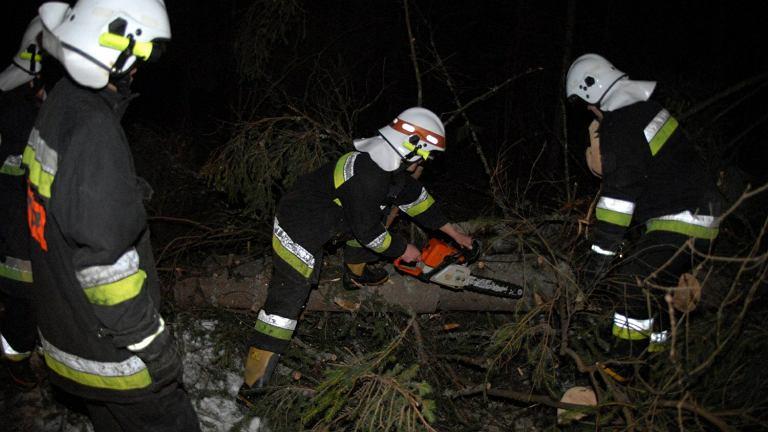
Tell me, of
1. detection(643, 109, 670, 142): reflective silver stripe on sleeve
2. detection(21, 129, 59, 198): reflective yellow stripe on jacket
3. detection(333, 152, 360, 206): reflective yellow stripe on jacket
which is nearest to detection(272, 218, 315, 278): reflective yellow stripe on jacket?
detection(333, 152, 360, 206): reflective yellow stripe on jacket

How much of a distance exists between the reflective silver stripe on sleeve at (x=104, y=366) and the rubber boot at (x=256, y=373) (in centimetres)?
125

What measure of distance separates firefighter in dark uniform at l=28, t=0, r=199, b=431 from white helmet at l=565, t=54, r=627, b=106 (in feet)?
8.09

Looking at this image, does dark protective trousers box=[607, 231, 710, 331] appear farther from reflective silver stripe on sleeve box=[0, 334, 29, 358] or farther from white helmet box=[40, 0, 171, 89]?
reflective silver stripe on sleeve box=[0, 334, 29, 358]

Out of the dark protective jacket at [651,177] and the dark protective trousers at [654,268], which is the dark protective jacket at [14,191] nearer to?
the dark protective jacket at [651,177]

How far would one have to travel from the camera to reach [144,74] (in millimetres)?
9906

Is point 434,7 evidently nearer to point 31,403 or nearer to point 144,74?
point 144,74

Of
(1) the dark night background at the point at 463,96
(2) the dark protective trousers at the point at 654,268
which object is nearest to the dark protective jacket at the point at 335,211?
(1) the dark night background at the point at 463,96

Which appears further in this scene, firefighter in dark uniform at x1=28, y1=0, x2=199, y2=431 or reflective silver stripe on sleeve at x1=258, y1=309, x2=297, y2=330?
reflective silver stripe on sleeve at x1=258, y1=309, x2=297, y2=330

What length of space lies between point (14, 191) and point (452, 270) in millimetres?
2690

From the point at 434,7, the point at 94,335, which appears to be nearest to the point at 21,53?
the point at 94,335

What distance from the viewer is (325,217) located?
3148 millimetres

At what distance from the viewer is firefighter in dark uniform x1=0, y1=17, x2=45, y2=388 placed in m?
2.72

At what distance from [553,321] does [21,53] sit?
3529 millimetres

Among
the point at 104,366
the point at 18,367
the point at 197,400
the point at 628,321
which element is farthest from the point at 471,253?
the point at 18,367
